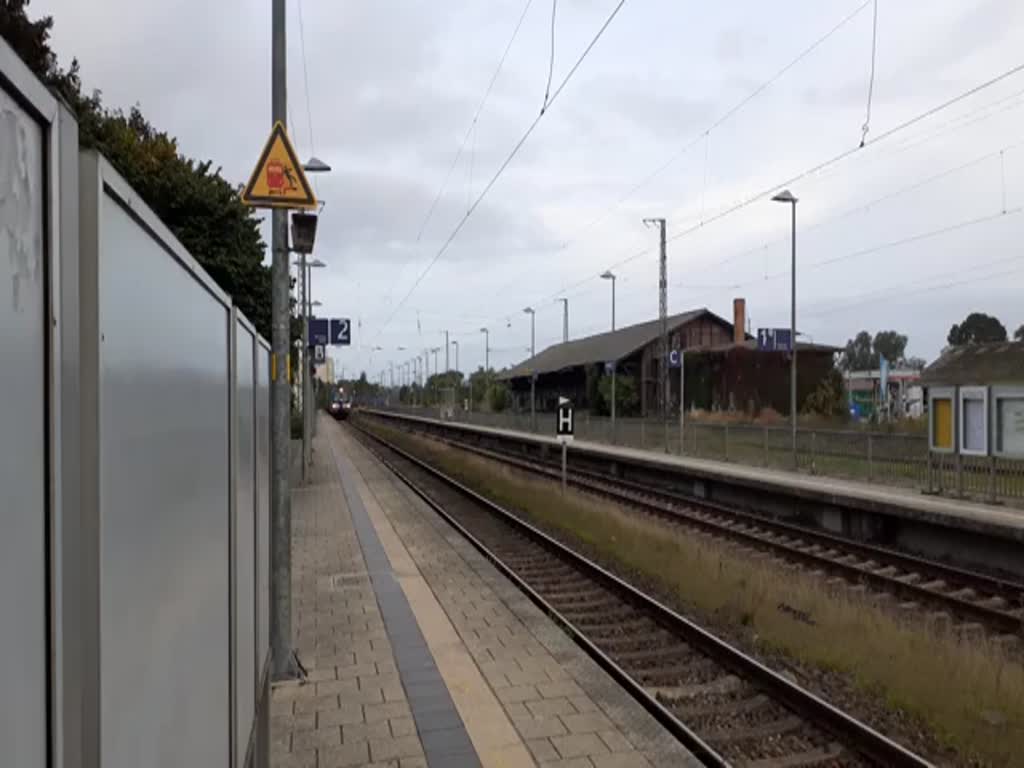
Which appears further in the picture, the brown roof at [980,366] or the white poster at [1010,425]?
the brown roof at [980,366]

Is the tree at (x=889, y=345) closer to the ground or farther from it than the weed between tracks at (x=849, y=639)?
farther from it

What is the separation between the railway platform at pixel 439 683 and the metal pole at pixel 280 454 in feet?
1.10

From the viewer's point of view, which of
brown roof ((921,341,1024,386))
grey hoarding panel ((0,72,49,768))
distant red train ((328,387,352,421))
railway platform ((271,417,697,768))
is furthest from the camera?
distant red train ((328,387,352,421))

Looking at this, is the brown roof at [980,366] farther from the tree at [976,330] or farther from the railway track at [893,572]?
the tree at [976,330]

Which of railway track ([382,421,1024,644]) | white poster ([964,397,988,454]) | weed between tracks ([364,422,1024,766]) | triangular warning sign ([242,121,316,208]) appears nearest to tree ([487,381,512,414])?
railway track ([382,421,1024,644])

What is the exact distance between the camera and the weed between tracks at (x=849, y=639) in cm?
551

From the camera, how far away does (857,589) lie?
9.55 meters

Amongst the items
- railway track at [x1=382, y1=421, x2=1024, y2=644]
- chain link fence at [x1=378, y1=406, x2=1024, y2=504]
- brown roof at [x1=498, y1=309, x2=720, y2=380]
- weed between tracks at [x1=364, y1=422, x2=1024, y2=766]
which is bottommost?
railway track at [x1=382, y1=421, x2=1024, y2=644]

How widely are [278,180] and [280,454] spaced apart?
6.35ft

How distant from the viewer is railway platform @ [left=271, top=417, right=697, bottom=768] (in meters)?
4.82

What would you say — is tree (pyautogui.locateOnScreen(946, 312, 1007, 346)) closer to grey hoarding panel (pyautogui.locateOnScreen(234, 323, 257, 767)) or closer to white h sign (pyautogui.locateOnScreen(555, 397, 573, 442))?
white h sign (pyautogui.locateOnScreen(555, 397, 573, 442))

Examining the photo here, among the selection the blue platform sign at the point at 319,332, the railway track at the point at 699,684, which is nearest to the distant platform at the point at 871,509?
the railway track at the point at 699,684

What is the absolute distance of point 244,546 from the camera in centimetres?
350

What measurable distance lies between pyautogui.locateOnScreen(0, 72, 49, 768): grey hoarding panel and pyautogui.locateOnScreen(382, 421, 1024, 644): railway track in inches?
336
